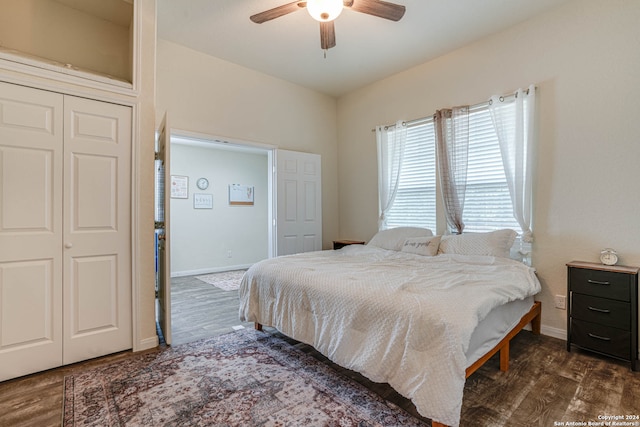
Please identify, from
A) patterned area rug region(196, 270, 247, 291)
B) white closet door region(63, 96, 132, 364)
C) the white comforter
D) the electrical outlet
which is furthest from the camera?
patterned area rug region(196, 270, 247, 291)

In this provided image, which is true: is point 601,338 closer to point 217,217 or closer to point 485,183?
point 485,183

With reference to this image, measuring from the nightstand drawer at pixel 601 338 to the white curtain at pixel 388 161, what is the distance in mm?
2286

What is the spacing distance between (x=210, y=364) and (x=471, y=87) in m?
3.69

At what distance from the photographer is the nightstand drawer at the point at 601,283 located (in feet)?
7.31

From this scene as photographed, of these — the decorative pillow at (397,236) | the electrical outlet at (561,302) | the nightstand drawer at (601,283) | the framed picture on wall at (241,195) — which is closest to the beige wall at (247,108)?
the decorative pillow at (397,236)

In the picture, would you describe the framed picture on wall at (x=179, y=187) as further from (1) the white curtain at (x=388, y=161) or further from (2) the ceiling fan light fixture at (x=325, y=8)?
(2) the ceiling fan light fixture at (x=325, y=8)

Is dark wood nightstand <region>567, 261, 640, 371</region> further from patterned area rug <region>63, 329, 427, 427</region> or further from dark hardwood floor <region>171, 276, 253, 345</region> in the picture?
dark hardwood floor <region>171, 276, 253, 345</region>

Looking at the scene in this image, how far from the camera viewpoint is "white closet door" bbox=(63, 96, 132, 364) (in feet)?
7.41

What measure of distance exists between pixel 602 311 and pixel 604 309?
0.02 metres

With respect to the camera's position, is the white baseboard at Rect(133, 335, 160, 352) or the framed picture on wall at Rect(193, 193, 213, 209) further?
the framed picture on wall at Rect(193, 193, 213, 209)

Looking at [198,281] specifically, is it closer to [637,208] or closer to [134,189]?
[134,189]

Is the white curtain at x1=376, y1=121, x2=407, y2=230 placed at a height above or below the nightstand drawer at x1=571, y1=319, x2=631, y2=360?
above

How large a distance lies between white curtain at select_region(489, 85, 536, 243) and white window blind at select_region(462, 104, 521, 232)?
123 mm

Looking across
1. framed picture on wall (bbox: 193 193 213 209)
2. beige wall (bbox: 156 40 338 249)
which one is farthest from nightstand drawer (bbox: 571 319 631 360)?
framed picture on wall (bbox: 193 193 213 209)
